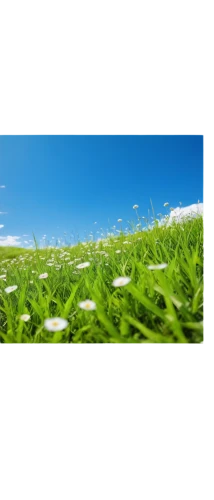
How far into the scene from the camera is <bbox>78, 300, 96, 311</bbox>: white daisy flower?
1562 mm

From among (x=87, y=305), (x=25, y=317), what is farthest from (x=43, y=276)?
(x=87, y=305)

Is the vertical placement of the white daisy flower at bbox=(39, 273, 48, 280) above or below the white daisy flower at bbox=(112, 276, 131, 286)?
above

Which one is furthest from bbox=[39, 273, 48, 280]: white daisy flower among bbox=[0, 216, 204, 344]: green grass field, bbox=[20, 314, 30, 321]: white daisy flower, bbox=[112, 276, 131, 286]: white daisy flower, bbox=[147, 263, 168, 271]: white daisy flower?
bbox=[147, 263, 168, 271]: white daisy flower

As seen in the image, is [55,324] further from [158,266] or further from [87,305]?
[158,266]

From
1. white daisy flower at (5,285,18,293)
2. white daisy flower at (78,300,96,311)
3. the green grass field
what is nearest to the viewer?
the green grass field

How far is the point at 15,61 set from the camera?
6.13 ft

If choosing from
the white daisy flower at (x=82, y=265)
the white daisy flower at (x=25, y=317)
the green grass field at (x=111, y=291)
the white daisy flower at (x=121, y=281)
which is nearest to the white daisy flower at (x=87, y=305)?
the green grass field at (x=111, y=291)

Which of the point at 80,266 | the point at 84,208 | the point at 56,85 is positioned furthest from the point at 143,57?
the point at 80,266

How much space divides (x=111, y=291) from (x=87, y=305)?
0.16m

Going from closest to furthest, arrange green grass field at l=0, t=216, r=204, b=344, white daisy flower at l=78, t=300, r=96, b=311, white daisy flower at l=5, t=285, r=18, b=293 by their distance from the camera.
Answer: green grass field at l=0, t=216, r=204, b=344 → white daisy flower at l=78, t=300, r=96, b=311 → white daisy flower at l=5, t=285, r=18, b=293

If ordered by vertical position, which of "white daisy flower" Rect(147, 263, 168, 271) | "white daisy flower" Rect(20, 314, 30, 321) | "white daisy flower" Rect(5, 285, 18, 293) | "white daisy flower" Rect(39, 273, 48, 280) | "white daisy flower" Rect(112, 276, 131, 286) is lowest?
"white daisy flower" Rect(20, 314, 30, 321)

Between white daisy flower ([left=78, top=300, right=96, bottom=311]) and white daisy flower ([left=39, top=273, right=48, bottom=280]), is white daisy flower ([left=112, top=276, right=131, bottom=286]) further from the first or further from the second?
white daisy flower ([left=39, top=273, right=48, bottom=280])

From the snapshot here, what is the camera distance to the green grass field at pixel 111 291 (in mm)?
1420

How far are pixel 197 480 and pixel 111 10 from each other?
1.74m
